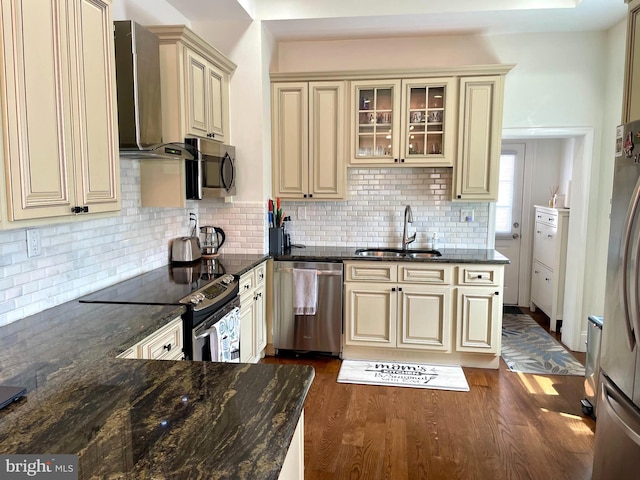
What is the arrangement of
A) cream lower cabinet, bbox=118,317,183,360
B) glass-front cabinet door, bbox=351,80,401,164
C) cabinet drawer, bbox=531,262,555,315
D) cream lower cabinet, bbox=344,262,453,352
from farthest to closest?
cabinet drawer, bbox=531,262,555,315 < glass-front cabinet door, bbox=351,80,401,164 < cream lower cabinet, bbox=344,262,453,352 < cream lower cabinet, bbox=118,317,183,360

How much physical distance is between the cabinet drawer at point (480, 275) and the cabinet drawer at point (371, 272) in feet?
1.74

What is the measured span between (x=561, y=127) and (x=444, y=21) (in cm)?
138

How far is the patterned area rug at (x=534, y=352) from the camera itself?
3.73 metres

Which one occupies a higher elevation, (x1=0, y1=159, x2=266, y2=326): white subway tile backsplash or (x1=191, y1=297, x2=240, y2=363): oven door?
(x1=0, y1=159, x2=266, y2=326): white subway tile backsplash

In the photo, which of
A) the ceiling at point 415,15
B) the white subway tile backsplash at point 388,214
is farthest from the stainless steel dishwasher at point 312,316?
the ceiling at point 415,15

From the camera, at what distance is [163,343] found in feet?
6.72

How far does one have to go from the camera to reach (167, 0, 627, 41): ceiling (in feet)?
11.2

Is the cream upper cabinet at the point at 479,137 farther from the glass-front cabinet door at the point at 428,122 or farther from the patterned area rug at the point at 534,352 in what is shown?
the patterned area rug at the point at 534,352

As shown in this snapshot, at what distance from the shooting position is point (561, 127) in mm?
3949

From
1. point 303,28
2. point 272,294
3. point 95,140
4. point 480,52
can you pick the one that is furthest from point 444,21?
point 95,140

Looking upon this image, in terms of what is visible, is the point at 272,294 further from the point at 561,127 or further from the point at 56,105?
Answer: the point at 561,127

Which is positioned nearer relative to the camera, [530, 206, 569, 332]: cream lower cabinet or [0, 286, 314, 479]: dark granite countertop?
[0, 286, 314, 479]: dark granite countertop

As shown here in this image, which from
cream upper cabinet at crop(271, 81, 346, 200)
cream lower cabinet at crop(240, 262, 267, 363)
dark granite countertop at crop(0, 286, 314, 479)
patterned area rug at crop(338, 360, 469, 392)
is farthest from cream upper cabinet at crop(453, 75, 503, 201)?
dark granite countertop at crop(0, 286, 314, 479)

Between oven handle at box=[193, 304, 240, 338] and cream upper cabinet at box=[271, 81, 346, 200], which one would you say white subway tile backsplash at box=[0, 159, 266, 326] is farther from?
oven handle at box=[193, 304, 240, 338]
